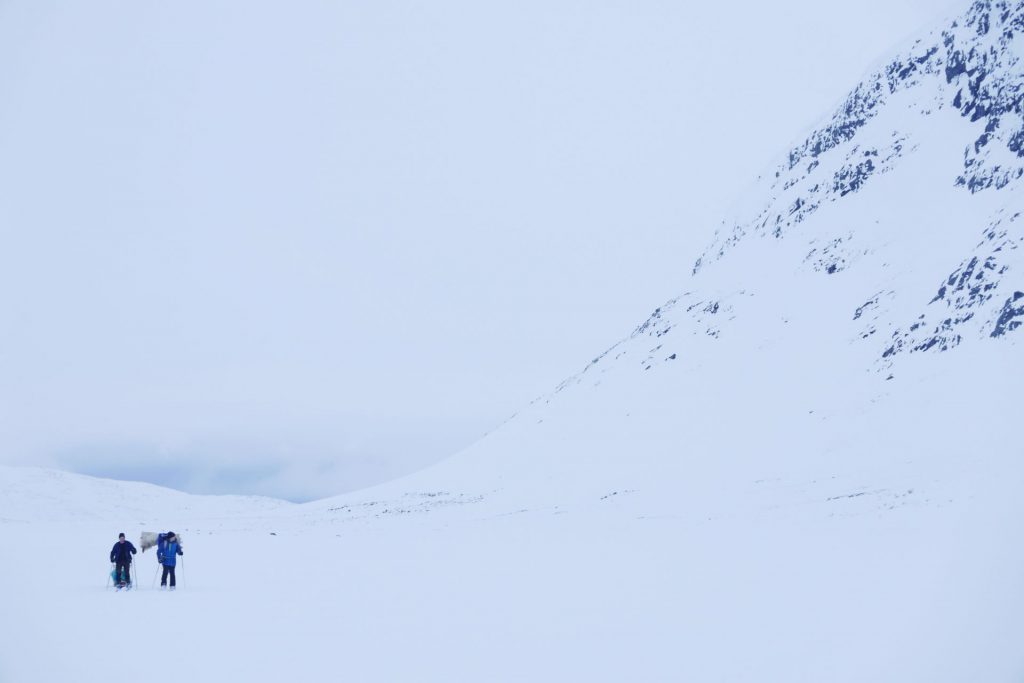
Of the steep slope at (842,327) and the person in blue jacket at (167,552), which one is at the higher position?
the steep slope at (842,327)

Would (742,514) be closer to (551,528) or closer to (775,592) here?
(551,528)

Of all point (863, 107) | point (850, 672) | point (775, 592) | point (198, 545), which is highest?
point (863, 107)

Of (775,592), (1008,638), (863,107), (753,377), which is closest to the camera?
(1008,638)

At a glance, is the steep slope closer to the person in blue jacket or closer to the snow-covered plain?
the snow-covered plain

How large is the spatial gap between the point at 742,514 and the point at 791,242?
57579 mm

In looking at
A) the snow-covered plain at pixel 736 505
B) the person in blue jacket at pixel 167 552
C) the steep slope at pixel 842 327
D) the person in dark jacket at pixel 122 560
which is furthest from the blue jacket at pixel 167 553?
the steep slope at pixel 842 327

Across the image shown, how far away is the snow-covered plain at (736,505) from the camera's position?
1152 cm

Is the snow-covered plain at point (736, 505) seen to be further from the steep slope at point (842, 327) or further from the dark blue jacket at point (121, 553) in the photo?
the dark blue jacket at point (121, 553)

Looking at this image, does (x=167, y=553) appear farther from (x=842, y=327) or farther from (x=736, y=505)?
(x=842, y=327)

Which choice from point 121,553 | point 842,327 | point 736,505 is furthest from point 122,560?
point 842,327

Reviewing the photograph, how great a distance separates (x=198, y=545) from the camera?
3597cm

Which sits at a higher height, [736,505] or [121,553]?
[736,505]

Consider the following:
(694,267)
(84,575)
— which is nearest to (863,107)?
(694,267)

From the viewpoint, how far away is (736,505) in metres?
32.5
